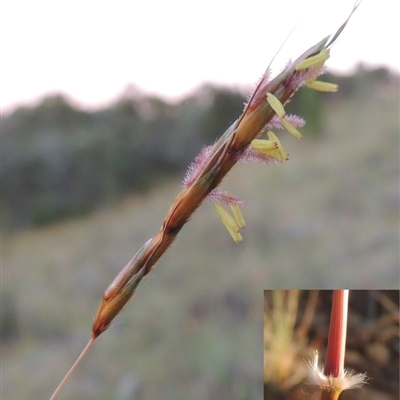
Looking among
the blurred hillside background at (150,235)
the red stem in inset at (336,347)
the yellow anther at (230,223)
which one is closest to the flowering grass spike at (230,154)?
the yellow anther at (230,223)

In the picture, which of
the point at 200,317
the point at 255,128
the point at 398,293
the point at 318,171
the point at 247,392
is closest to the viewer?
the point at 255,128

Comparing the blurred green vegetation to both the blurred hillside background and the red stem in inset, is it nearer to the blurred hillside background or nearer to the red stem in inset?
the blurred hillside background

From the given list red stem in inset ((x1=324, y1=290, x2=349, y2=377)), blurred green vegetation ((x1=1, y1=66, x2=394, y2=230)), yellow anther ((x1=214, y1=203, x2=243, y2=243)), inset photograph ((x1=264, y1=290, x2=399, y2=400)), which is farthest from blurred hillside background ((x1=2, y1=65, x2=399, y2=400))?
yellow anther ((x1=214, y1=203, x2=243, y2=243))

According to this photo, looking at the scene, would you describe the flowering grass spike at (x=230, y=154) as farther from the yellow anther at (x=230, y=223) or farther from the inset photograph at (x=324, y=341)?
the inset photograph at (x=324, y=341)

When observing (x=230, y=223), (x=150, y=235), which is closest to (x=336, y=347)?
(x=230, y=223)

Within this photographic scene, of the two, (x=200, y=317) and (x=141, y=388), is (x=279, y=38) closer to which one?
(x=200, y=317)

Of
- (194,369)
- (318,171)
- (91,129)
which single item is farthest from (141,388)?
(318,171)
